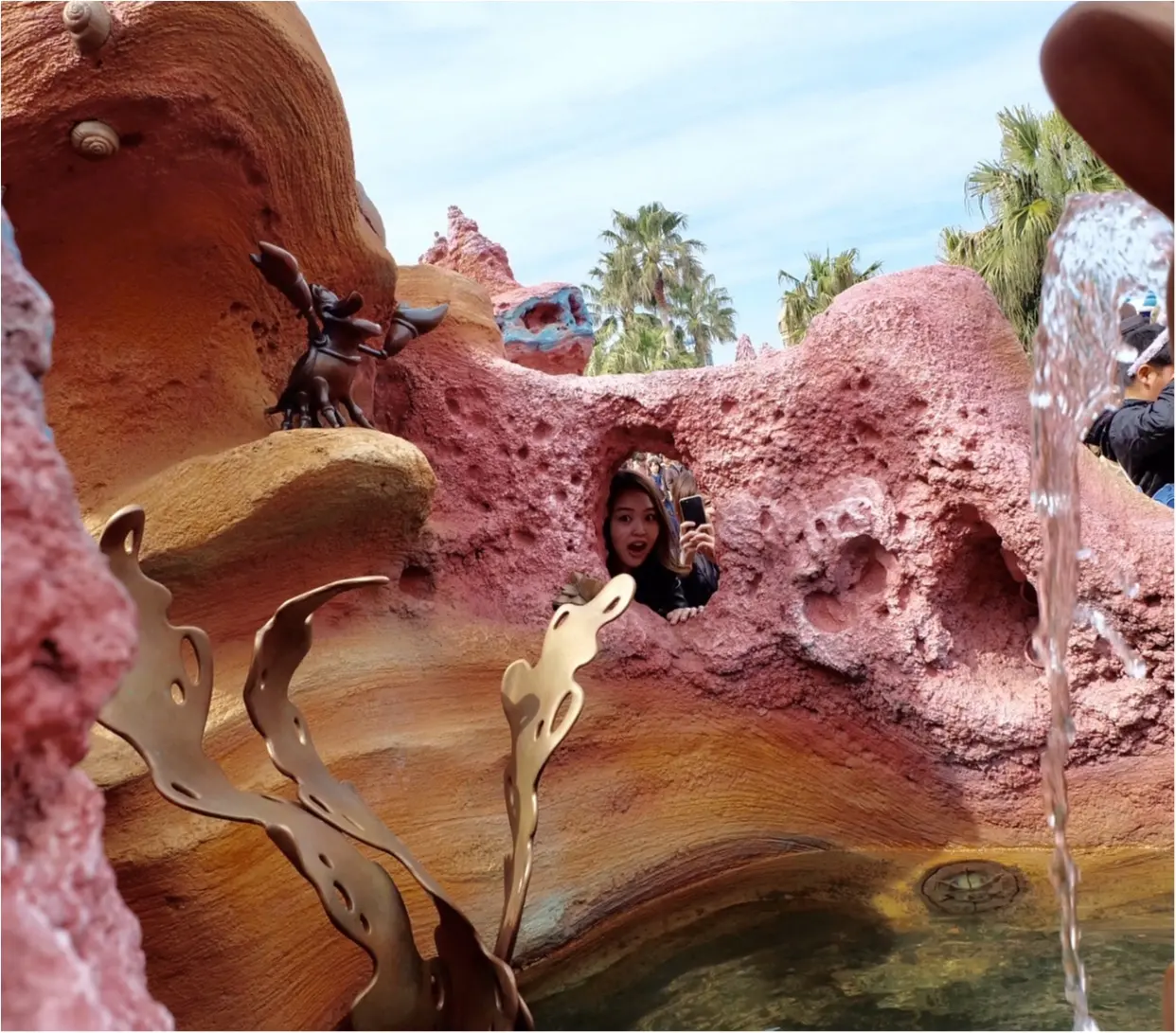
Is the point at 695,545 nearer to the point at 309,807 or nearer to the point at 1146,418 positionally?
the point at 1146,418

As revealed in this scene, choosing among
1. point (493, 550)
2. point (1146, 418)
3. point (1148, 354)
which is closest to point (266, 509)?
point (493, 550)

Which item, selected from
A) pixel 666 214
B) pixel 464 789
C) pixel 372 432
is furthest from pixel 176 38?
pixel 666 214

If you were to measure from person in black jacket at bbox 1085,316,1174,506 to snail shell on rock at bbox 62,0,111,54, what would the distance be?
2.88 metres

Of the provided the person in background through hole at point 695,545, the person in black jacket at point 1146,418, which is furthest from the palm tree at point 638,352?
the person in black jacket at point 1146,418

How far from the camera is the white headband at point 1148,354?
10.5 ft

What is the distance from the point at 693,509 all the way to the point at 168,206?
2.34 meters

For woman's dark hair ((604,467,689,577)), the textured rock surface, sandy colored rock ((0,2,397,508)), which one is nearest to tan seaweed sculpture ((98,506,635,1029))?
the textured rock surface

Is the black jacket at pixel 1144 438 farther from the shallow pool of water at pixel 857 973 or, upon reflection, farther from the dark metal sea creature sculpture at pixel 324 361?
the dark metal sea creature sculpture at pixel 324 361

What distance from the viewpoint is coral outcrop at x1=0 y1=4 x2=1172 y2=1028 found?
2.61 metres

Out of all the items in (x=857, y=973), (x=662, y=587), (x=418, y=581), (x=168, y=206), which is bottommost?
(x=857, y=973)

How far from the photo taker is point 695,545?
378cm

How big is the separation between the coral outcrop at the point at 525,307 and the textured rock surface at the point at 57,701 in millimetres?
5835

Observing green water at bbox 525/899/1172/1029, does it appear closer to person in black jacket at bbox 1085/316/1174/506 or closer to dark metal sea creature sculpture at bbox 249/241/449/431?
person in black jacket at bbox 1085/316/1174/506

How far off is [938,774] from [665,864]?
93cm
